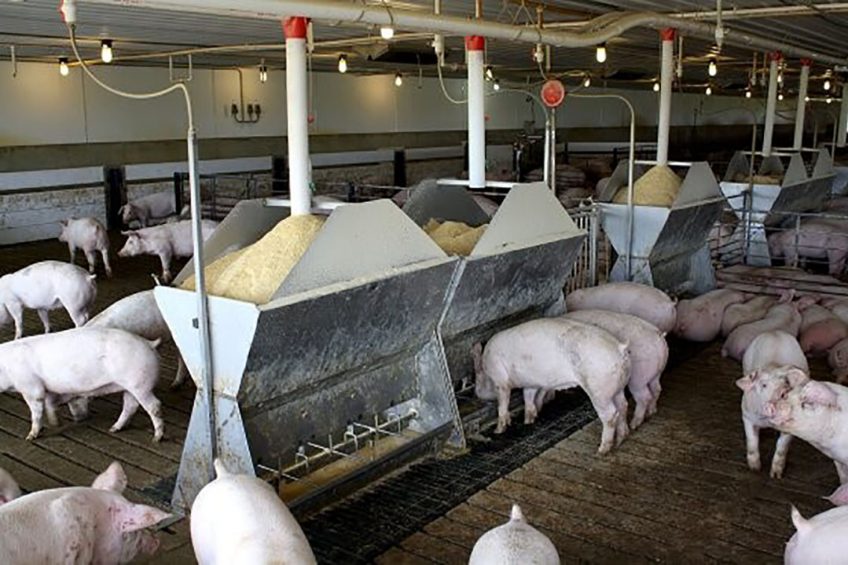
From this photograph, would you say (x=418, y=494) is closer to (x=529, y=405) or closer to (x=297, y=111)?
(x=529, y=405)

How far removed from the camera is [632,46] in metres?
11.1

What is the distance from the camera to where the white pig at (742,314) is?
6582 mm

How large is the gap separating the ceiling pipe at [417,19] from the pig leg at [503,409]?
2071 millimetres

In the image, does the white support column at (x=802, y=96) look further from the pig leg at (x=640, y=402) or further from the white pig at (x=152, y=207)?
the white pig at (x=152, y=207)

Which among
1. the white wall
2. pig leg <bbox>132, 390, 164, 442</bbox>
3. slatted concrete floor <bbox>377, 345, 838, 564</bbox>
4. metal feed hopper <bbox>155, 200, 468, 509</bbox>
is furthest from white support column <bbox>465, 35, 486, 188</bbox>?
the white wall

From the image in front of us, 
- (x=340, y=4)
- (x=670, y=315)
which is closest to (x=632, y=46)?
(x=670, y=315)

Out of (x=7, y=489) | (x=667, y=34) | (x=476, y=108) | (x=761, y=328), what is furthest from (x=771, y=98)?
(x=7, y=489)

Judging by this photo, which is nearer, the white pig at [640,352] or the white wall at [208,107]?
the white pig at [640,352]

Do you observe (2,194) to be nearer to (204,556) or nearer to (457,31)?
(457,31)

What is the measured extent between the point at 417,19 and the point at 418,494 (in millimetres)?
2454

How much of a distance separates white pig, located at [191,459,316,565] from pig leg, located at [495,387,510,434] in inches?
83.5

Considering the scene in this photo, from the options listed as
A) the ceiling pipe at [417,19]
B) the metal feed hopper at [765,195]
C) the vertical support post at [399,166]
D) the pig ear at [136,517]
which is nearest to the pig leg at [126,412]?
the pig ear at [136,517]

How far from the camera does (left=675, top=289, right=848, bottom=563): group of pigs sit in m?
3.01

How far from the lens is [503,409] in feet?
16.5
